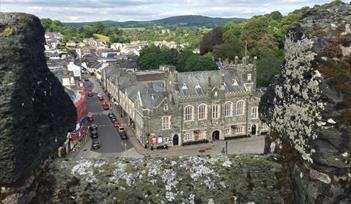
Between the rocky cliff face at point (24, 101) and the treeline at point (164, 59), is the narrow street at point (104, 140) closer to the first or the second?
the treeline at point (164, 59)

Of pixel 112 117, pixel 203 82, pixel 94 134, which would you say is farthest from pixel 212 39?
pixel 94 134

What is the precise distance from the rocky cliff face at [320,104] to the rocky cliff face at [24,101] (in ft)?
15.6

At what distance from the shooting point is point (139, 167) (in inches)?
320

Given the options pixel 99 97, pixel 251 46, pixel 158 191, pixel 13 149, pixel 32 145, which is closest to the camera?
pixel 13 149

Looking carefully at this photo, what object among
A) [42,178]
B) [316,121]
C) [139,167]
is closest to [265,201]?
[316,121]

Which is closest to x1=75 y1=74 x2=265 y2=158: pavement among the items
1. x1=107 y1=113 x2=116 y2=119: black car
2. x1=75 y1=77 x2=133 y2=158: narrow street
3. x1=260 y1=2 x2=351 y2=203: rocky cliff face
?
x1=75 y1=77 x2=133 y2=158: narrow street

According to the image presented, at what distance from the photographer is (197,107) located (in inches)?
1844

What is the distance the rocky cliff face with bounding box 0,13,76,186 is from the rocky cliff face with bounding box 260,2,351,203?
475 cm

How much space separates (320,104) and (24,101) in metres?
5.22

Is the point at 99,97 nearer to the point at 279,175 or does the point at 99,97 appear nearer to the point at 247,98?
the point at 247,98

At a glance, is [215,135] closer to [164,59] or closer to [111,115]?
[111,115]

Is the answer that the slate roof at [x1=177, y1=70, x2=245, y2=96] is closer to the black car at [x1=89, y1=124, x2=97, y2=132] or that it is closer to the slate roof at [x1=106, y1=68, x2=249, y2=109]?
the slate roof at [x1=106, y1=68, x2=249, y2=109]

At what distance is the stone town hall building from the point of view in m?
45.5

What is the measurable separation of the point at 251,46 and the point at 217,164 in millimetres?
95154
